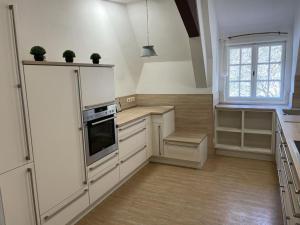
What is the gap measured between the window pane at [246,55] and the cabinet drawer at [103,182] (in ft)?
9.77

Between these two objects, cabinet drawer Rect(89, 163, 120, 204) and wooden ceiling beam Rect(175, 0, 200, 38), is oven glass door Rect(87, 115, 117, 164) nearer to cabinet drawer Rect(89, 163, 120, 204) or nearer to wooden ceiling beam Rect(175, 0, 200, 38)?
cabinet drawer Rect(89, 163, 120, 204)

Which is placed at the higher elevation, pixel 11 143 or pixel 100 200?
pixel 11 143

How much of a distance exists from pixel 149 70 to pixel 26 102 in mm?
2971

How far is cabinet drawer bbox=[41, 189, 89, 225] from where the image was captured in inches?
81.4

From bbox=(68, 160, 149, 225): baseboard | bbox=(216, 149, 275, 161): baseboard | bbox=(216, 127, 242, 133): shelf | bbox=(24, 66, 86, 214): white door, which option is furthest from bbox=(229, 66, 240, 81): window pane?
bbox=(24, 66, 86, 214): white door

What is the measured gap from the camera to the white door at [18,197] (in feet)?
5.53

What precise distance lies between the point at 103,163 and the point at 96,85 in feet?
2.94

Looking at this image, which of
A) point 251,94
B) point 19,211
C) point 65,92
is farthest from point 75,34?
point 251,94

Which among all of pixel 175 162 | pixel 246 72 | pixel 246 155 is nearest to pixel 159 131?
pixel 175 162

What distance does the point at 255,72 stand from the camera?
425cm

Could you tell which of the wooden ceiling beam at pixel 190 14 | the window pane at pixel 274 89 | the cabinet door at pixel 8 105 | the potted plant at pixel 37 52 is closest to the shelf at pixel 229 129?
the window pane at pixel 274 89

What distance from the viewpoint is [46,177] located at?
201cm

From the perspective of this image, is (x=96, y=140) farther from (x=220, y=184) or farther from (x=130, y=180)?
(x=220, y=184)

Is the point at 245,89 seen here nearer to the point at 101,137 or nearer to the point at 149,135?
the point at 149,135
